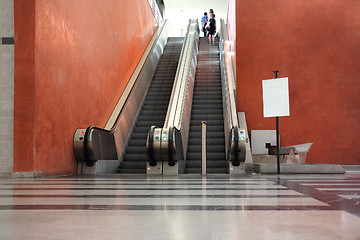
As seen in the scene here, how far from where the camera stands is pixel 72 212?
2.73 m

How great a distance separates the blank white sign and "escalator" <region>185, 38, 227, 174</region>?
223 centimetres

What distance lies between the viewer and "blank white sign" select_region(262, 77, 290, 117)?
7.61m

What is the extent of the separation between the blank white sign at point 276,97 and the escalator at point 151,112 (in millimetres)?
3483

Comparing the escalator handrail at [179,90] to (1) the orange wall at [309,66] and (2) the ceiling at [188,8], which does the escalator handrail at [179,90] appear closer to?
(1) the orange wall at [309,66]

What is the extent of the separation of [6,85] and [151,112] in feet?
19.1

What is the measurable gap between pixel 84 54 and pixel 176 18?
23.7 meters

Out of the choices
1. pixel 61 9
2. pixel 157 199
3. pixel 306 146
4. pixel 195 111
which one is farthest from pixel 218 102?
pixel 157 199

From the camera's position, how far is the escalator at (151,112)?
967cm

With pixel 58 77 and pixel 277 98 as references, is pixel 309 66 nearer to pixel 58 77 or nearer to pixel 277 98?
pixel 277 98

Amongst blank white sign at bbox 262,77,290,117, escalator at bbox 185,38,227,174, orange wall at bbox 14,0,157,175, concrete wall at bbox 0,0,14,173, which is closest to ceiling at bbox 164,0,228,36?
escalator at bbox 185,38,227,174

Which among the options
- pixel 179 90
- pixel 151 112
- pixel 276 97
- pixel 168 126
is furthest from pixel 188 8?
pixel 276 97

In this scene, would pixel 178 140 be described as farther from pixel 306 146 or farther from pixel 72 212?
pixel 72 212

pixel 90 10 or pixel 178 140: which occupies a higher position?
pixel 90 10

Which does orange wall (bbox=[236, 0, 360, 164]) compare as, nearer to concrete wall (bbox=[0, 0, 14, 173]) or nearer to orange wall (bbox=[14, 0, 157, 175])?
orange wall (bbox=[14, 0, 157, 175])
